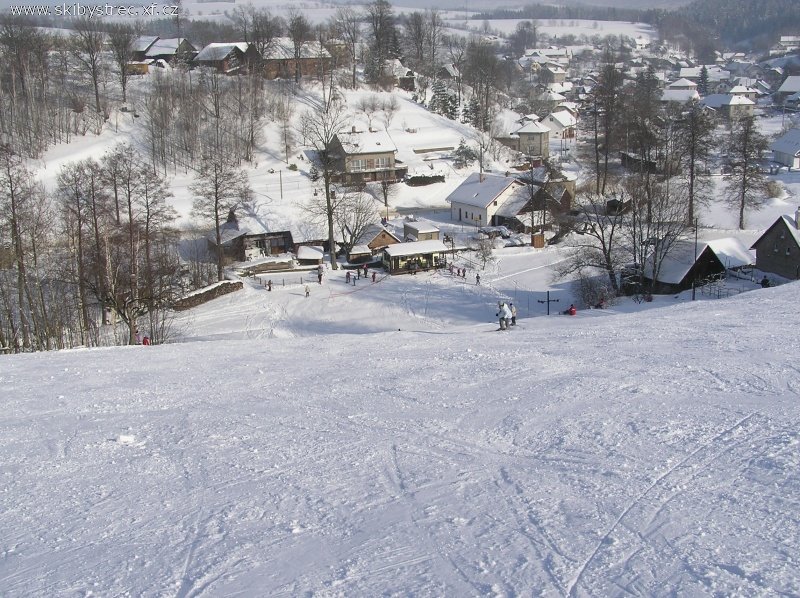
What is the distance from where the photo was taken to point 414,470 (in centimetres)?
782

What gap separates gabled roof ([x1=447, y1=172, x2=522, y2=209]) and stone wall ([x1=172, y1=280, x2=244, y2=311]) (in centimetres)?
1626

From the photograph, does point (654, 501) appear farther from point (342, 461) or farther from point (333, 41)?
point (333, 41)

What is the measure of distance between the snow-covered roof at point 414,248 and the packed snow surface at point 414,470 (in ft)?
53.0

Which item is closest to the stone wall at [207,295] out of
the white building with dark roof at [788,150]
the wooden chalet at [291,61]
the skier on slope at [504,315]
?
the skier on slope at [504,315]

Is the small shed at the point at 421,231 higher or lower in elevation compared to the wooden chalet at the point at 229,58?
lower

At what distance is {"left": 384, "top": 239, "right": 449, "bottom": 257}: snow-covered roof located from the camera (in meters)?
29.5

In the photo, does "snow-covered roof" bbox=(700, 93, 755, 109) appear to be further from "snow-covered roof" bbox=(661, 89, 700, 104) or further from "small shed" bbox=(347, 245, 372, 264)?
"small shed" bbox=(347, 245, 372, 264)

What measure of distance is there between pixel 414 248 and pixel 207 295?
28.1 feet

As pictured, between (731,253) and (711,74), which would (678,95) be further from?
(731,253)

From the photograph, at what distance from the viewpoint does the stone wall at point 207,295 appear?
24547 millimetres

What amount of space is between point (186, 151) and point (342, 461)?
41.0 m

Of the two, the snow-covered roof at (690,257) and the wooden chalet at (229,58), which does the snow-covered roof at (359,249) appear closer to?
the snow-covered roof at (690,257)

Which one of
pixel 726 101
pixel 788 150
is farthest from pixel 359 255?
pixel 726 101

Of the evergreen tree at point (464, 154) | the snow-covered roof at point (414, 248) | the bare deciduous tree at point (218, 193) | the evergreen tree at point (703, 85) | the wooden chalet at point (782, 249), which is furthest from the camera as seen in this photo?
the evergreen tree at point (703, 85)
